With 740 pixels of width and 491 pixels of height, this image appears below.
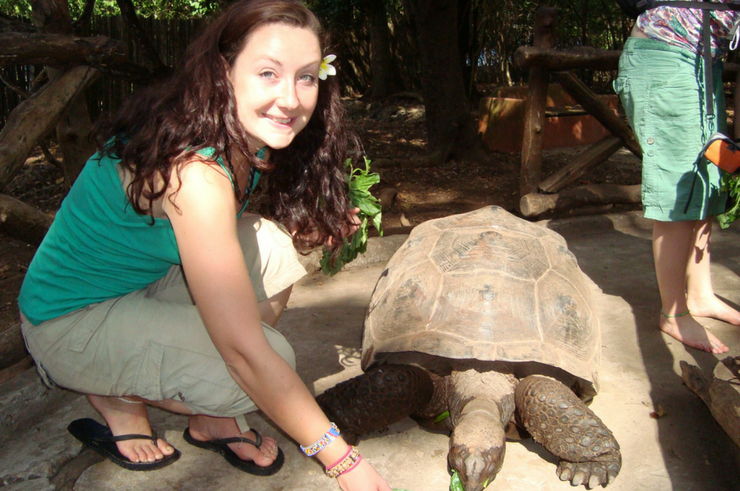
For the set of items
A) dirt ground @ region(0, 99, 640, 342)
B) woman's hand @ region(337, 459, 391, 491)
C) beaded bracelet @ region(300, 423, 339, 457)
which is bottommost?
dirt ground @ region(0, 99, 640, 342)

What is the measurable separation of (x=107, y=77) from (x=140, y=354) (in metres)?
6.41

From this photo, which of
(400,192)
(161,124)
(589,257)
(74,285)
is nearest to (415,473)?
(74,285)

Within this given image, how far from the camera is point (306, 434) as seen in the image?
1.35 meters

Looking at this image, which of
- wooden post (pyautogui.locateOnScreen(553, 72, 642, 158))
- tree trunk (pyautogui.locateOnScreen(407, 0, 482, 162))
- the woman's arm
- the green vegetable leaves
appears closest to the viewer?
the woman's arm

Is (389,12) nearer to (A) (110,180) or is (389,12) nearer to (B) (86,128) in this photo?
(B) (86,128)

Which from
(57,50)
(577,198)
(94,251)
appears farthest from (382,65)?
(94,251)

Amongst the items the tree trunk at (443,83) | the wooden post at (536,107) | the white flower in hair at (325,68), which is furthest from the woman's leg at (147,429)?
the tree trunk at (443,83)

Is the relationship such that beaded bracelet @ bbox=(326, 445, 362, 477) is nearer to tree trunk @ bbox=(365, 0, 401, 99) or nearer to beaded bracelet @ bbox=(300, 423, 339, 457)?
beaded bracelet @ bbox=(300, 423, 339, 457)

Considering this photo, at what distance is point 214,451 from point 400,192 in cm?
390

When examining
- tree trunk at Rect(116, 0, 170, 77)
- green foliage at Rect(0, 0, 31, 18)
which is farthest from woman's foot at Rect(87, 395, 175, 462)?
green foliage at Rect(0, 0, 31, 18)

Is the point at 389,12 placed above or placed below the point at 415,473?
above

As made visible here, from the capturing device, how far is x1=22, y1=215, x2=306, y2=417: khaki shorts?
1.63 metres

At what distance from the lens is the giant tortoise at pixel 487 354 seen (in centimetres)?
186

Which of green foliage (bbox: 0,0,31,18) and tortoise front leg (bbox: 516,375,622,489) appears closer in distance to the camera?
tortoise front leg (bbox: 516,375,622,489)
